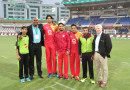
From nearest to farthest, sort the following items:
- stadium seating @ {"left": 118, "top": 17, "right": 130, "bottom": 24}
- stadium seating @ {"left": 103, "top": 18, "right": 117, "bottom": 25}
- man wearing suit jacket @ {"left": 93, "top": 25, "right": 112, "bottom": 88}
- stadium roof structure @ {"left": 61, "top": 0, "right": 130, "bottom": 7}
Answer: man wearing suit jacket @ {"left": 93, "top": 25, "right": 112, "bottom": 88} < stadium roof structure @ {"left": 61, "top": 0, "right": 130, "bottom": 7} < stadium seating @ {"left": 118, "top": 17, "right": 130, "bottom": 24} < stadium seating @ {"left": 103, "top": 18, "right": 117, "bottom": 25}

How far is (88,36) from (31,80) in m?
2.74

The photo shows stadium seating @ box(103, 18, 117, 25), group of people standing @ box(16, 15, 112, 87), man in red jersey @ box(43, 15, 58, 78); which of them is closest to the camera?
group of people standing @ box(16, 15, 112, 87)

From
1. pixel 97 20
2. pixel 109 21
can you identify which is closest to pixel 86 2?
pixel 97 20

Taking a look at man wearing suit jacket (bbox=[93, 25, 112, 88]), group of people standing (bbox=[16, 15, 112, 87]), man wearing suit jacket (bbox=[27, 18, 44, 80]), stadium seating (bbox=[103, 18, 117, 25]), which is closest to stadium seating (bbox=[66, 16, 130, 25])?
stadium seating (bbox=[103, 18, 117, 25])

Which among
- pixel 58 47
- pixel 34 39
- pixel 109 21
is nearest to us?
pixel 34 39

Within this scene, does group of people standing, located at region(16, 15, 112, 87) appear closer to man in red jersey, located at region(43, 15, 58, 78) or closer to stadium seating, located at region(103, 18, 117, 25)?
man in red jersey, located at region(43, 15, 58, 78)

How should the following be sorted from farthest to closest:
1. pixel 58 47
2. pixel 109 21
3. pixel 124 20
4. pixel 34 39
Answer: pixel 109 21
pixel 124 20
pixel 58 47
pixel 34 39

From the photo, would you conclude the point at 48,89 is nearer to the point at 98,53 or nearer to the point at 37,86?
the point at 37,86

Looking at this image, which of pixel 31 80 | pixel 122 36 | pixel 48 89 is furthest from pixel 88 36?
pixel 122 36

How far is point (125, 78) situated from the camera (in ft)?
19.8

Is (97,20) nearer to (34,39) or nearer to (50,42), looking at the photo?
(50,42)

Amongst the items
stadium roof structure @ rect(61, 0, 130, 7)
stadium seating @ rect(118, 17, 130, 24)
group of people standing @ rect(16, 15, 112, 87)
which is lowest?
group of people standing @ rect(16, 15, 112, 87)

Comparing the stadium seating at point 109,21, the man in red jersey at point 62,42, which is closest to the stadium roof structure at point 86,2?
the stadium seating at point 109,21

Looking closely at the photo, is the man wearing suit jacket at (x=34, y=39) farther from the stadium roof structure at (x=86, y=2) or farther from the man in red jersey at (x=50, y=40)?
the stadium roof structure at (x=86, y=2)
